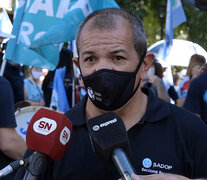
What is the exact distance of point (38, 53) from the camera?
18.5 ft

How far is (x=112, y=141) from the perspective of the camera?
168 cm

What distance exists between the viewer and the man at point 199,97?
468cm

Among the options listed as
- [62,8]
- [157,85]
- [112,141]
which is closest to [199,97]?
[157,85]

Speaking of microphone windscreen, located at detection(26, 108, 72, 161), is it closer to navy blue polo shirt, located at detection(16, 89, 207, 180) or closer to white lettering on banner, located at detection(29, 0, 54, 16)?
navy blue polo shirt, located at detection(16, 89, 207, 180)

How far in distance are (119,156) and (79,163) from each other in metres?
0.70

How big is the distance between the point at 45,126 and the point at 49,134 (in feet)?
0.14

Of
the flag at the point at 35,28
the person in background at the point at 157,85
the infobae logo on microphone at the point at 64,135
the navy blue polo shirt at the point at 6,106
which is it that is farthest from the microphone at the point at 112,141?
the person in background at the point at 157,85

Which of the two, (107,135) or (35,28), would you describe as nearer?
(107,135)

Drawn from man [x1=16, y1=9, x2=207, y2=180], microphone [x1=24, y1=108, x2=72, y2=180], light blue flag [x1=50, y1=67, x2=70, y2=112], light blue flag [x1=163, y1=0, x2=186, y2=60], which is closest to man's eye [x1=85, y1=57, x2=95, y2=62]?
man [x1=16, y1=9, x2=207, y2=180]

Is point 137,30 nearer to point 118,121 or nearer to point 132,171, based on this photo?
point 118,121

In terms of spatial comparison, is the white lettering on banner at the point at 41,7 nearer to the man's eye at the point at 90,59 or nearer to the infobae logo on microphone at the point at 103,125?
the man's eye at the point at 90,59

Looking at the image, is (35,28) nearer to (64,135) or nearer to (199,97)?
(199,97)

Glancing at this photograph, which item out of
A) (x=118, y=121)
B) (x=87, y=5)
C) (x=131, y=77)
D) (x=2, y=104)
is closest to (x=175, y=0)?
(x=87, y=5)

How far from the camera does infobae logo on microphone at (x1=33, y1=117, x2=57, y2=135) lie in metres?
1.88
